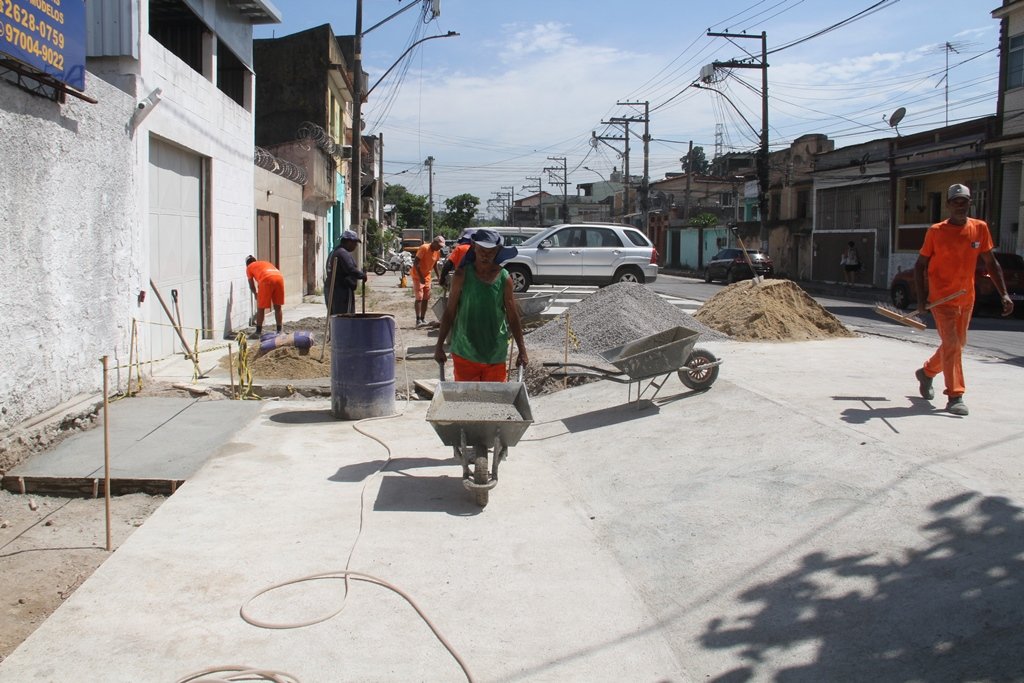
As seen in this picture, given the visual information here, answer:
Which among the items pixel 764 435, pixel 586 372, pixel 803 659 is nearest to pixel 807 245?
pixel 586 372

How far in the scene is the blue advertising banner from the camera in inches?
259

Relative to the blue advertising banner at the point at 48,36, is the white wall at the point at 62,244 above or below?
below

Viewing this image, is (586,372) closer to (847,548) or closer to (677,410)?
(677,410)

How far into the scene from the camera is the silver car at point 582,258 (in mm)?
21172

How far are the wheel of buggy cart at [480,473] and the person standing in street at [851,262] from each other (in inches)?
1225

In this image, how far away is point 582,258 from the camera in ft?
69.6

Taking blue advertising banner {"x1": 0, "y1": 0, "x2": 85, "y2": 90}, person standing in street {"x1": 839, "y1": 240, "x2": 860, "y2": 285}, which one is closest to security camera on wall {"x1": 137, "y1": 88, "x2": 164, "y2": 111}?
blue advertising banner {"x1": 0, "y1": 0, "x2": 85, "y2": 90}

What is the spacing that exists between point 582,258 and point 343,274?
10.7 metres

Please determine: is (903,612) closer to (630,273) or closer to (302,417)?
(302,417)

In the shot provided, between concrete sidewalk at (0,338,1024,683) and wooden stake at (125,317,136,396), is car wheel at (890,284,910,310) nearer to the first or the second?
concrete sidewalk at (0,338,1024,683)

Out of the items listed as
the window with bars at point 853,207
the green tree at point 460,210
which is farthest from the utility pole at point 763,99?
the green tree at point 460,210

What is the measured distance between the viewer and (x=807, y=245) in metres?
40.6

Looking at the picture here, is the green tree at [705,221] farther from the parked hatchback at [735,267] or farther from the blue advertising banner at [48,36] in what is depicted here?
the blue advertising banner at [48,36]

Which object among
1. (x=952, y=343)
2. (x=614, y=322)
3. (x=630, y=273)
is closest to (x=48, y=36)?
(x=614, y=322)
